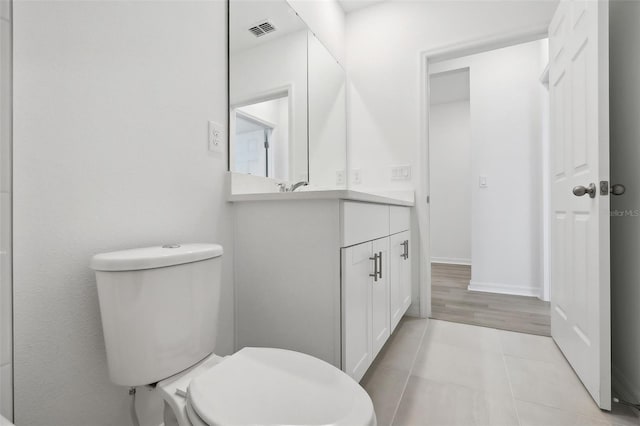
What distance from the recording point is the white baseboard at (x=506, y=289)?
2.68m

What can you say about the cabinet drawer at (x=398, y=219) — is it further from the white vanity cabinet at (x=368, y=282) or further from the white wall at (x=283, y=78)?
the white wall at (x=283, y=78)

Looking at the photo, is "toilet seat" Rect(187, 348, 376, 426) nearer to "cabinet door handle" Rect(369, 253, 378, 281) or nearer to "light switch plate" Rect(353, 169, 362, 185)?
"cabinet door handle" Rect(369, 253, 378, 281)

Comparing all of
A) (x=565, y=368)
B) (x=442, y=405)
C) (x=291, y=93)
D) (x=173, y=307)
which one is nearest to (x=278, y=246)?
(x=173, y=307)

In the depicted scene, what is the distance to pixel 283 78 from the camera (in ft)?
5.70

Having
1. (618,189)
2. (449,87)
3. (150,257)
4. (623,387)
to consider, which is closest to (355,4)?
(449,87)

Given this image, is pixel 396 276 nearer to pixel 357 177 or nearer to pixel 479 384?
pixel 479 384

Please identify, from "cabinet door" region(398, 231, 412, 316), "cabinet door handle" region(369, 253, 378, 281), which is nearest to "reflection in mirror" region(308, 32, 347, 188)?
"cabinet door" region(398, 231, 412, 316)

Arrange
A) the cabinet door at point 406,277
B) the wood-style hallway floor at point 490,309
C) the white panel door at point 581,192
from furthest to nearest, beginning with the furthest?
the wood-style hallway floor at point 490,309 < the cabinet door at point 406,277 < the white panel door at point 581,192

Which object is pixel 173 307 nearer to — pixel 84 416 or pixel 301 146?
pixel 84 416

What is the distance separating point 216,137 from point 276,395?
101 cm

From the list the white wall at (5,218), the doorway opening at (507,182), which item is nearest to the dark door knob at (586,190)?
the doorway opening at (507,182)

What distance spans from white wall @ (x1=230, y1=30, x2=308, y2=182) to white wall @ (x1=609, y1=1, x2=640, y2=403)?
5.10 ft

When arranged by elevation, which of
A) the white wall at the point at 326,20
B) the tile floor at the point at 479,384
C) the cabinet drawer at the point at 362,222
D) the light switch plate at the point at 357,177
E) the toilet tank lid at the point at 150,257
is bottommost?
the tile floor at the point at 479,384

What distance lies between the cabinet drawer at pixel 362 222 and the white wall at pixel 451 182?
Answer: 10.7ft
